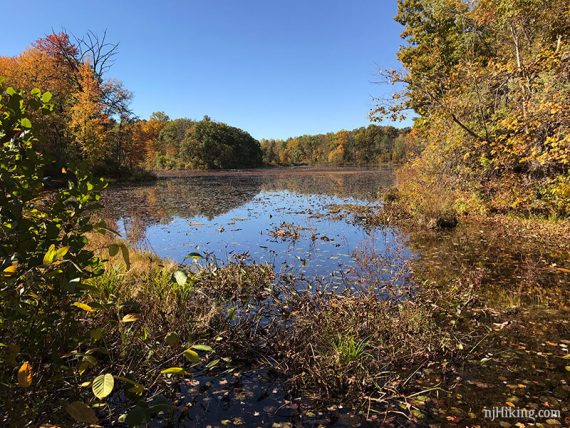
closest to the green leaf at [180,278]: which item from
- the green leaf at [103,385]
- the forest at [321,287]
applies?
the forest at [321,287]

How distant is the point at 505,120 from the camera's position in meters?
11.4

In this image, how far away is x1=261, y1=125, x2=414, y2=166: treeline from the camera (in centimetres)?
10806

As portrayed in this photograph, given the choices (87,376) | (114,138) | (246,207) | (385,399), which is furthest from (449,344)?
(114,138)

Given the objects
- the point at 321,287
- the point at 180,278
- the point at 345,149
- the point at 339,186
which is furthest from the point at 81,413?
the point at 345,149

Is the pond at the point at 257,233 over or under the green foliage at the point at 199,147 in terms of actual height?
under

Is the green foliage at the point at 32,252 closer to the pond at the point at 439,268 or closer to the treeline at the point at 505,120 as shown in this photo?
the pond at the point at 439,268

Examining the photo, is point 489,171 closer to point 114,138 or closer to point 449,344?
point 449,344

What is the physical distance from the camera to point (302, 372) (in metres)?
4.18

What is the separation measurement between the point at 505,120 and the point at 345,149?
4227 inches

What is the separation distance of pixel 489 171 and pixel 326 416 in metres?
14.3

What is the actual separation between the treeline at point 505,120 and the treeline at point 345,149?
8388 centimetres

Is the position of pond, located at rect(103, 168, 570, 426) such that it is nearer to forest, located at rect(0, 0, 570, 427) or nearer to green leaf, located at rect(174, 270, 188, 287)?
forest, located at rect(0, 0, 570, 427)

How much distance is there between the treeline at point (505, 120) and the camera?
37.4ft

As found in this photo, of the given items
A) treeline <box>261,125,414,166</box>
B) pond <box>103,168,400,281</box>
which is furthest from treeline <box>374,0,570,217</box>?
treeline <box>261,125,414,166</box>
